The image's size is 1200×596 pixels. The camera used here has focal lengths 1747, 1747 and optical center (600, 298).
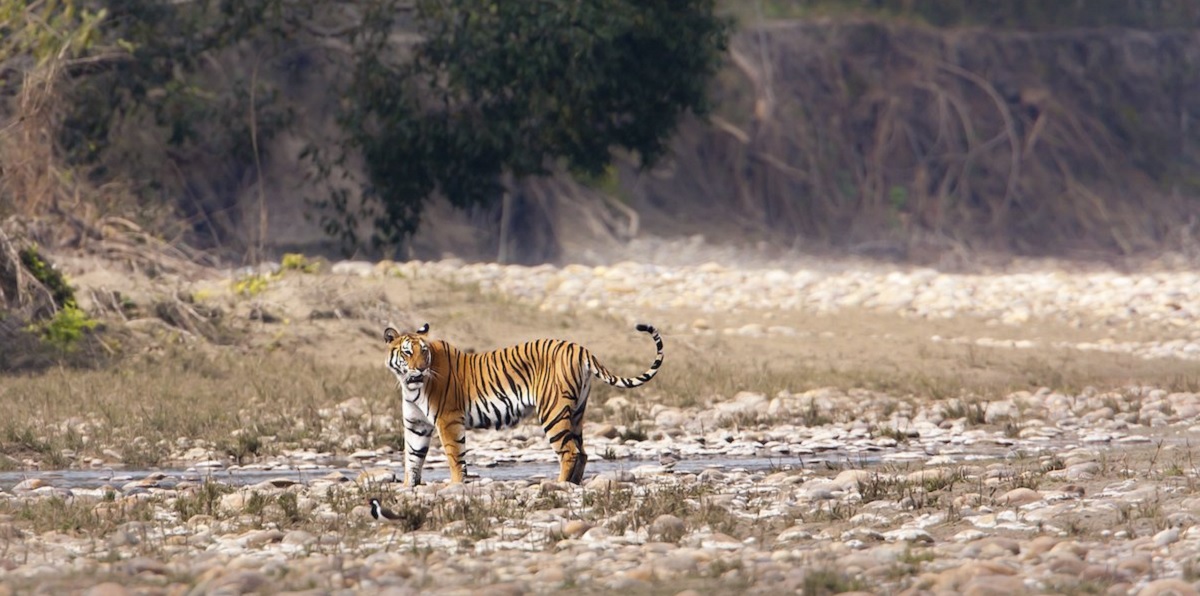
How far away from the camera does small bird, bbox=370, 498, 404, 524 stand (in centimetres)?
812

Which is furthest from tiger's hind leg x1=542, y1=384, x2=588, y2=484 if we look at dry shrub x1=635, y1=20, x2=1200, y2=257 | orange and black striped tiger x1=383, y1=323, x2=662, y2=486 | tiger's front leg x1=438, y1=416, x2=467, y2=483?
dry shrub x1=635, y1=20, x2=1200, y2=257

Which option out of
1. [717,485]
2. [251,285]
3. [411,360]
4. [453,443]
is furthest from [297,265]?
[717,485]

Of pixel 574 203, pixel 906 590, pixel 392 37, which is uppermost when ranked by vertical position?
pixel 392 37

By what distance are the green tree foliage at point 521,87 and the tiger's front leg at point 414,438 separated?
11868mm

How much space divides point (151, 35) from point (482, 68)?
4384mm

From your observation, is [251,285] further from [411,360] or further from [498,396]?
[411,360]

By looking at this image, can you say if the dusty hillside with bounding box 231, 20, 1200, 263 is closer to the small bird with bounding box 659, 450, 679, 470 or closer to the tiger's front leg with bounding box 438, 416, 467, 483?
the small bird with bounding box 659, 450, 679, 470

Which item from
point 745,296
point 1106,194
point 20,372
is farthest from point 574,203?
point 20,372

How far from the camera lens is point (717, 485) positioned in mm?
9359

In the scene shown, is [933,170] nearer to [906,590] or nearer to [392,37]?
[392,37]

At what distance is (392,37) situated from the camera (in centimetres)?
2572

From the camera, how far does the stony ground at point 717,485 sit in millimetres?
6832

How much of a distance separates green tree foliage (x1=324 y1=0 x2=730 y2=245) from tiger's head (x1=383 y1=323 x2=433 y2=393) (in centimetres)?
1200

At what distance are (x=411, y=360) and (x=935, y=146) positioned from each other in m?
28.6
